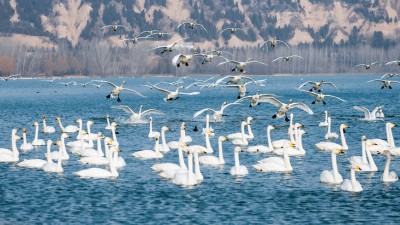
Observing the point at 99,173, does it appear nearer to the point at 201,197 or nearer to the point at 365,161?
the point at 201,197

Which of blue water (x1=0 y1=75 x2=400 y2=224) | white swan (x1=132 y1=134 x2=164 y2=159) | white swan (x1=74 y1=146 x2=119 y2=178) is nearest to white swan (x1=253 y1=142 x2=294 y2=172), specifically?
blue water (x1=0 y1=75 x2=400 y2=224)

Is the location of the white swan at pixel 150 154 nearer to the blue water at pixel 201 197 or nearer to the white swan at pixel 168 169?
the blue water at pixel 201 197

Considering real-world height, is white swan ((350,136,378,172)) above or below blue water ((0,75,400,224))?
above

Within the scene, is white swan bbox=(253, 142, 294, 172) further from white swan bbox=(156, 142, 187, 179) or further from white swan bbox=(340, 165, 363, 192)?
white swan bbox=(340, 165, 363, 192)

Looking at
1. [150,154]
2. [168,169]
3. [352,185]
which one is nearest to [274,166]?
[168,169]

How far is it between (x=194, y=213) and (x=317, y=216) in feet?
12.1

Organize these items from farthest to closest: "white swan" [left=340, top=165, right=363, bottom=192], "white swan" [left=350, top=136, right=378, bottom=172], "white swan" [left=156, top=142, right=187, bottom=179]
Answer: "white swan" [left=350, top=136, right=378, bottom=172] < "white swan" [left=156, top=142, right=187, bottom=179] < "white swan" [left=340, top=165, right=363, bottom=192]

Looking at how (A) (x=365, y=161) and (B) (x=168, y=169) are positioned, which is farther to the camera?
(A) (x=365, y=161)

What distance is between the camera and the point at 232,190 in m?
32.6

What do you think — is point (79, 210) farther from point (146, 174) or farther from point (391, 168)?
point (391, 168)

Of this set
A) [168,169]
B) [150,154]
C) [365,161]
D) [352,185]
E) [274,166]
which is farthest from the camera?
[150,154]

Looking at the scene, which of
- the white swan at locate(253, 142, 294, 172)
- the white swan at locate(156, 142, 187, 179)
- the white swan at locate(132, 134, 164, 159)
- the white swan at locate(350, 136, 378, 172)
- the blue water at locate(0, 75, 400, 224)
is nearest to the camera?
the blue water at locate(0, 75, 400, 224)

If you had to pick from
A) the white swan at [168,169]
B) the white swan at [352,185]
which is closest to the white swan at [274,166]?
the white swan at [168,169]

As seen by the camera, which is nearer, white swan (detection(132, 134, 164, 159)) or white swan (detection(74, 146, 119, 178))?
white swan (detection(74, 146, 119, 178))
